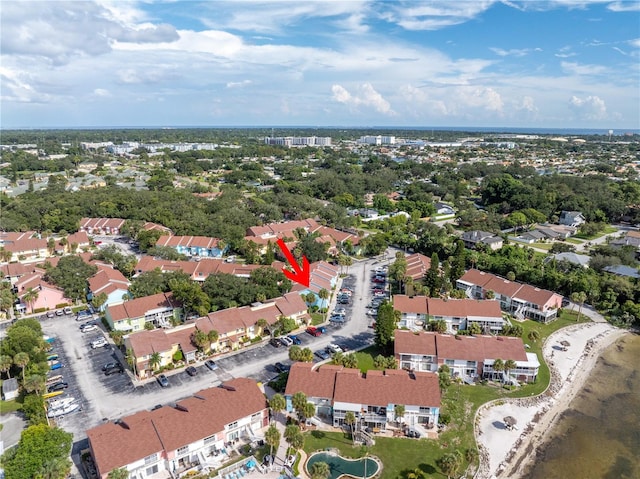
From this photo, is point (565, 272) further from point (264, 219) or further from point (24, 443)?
point (24, 443)

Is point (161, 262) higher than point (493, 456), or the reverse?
point (161, 262)

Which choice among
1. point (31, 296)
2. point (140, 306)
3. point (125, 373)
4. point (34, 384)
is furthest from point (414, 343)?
point (31, 296)

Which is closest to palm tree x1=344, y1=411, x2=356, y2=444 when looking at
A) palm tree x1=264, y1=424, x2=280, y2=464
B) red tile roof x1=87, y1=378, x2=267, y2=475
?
palm tree x1=264, y1=424, x2=280, y2=464

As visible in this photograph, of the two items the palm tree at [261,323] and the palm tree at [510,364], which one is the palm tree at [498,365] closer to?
the palm tree at [510,364]

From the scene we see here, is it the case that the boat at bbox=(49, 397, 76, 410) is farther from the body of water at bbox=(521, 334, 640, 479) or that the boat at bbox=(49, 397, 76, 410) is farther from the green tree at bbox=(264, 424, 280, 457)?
the body of water at bbox=(521, 334, 640, 479)

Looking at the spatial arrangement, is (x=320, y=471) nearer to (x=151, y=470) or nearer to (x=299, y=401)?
(x=299, y=401)

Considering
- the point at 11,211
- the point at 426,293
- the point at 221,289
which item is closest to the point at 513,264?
the point at 426,293

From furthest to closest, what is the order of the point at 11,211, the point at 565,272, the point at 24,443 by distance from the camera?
the point at 11,211
the point at 565,272
the point at 24,443

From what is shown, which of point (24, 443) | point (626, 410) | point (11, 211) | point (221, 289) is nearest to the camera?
point (24, 443)
